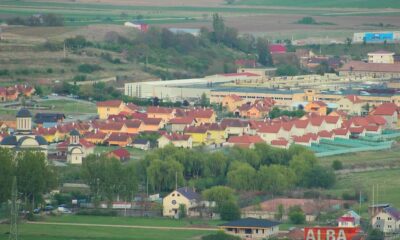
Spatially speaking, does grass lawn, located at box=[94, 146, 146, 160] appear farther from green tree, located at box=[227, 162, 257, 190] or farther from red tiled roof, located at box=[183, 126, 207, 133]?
green tree, located at box=[227, 162, 257, 190]

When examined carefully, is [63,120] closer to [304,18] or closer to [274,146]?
[274,146]

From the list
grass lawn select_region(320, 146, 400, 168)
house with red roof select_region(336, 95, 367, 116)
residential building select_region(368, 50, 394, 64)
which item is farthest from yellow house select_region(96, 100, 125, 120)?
residential building select_region(368, 50, 394, 64)

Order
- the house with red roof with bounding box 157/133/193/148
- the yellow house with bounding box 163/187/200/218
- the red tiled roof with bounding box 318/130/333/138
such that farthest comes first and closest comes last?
the red tiled roof with bounding box 318/130/333/138 → the house with red roof with bounding box 157/133/193/148 → the yellow house with bounding box 163/187/200/218

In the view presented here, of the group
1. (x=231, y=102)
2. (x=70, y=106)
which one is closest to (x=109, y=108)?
(x=70, y=106)

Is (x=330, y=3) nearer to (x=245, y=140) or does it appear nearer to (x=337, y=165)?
(x=245, y=140)

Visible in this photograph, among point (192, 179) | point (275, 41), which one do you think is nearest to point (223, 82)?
point (275, 41)

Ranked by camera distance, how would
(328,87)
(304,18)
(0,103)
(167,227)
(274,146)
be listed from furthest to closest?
(304,18) < (328,87) < (0,103) < (274,146) < (167,227)

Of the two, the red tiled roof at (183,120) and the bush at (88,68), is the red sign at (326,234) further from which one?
the bush at (88,68)
